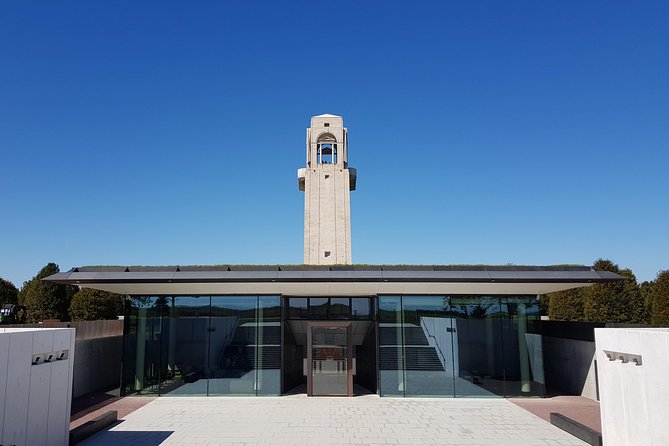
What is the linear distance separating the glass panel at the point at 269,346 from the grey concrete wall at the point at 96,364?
653cm

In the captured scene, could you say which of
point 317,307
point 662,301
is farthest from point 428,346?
point 662,301

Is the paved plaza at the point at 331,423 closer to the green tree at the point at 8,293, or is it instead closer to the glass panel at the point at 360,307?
the glass panel at the point at 360,307

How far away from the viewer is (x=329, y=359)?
56.4 feet

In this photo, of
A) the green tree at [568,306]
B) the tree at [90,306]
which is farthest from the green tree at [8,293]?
the green tree at [568,306]

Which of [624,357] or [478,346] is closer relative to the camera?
[624,357]

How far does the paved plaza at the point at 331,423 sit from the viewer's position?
37.3 ft

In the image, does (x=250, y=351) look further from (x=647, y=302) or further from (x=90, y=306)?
(x=647, y=302)

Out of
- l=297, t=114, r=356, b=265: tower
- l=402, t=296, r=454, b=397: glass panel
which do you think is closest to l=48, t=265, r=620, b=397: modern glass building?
l=402, t=296, r=454, b=397: glass panel

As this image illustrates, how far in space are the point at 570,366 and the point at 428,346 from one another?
5.88 metres

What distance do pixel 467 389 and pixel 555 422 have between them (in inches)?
167

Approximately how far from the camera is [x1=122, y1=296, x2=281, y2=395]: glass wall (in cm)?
1720

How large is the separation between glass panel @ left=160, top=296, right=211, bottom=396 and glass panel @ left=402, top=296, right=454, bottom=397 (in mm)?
7635

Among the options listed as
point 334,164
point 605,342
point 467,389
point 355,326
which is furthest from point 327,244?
point 605,342

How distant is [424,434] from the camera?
11.9m
